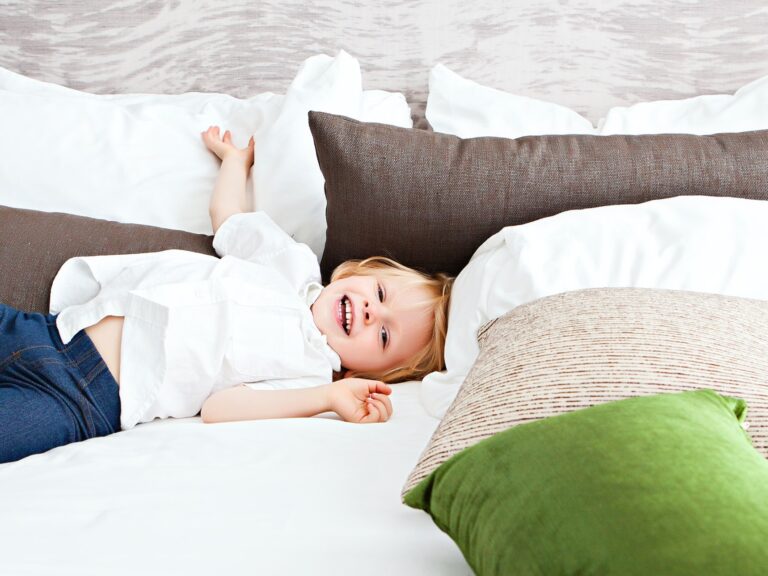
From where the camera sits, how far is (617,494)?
51cm

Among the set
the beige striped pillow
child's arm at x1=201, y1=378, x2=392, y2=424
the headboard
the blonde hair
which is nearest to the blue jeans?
child's arm at x1=201, y1=378, x2=392, y2=424

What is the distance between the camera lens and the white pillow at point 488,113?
151cm

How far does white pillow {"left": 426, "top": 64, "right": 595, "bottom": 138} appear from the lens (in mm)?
1507

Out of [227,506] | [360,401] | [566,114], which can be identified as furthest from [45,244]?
[566,114]

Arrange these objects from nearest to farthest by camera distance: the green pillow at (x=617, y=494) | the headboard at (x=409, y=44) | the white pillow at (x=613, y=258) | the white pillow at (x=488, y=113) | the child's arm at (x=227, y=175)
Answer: the green pillow at (x=617, y=494) < the white pillow at (x=613, y=258) < the child's arm at (x=227, y=175) < the white pillow at (x=488, y=113) < the headboard at (x=409, y=44)

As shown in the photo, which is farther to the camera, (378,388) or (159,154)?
(159,154)

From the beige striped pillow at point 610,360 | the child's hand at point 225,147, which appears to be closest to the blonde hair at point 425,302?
the child's hand at point 225,147

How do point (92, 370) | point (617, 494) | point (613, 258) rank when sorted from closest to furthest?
point (617, 494) → point (613, 258) → point (92, 370)

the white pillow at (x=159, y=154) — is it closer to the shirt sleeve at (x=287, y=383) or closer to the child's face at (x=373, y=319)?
the child's face at (x=373, y=319)

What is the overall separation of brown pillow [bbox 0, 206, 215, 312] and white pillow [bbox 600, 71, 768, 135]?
902 millimetres

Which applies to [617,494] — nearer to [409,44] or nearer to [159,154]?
[159,154]

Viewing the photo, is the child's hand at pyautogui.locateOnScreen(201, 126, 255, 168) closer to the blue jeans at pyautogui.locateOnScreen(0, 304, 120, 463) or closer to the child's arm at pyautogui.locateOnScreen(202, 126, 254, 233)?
the child's arm at pyautogui.locateOnScreen(202, 126, 254, 233)

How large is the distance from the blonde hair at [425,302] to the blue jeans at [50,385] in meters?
0.42

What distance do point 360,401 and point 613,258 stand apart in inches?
16.1
